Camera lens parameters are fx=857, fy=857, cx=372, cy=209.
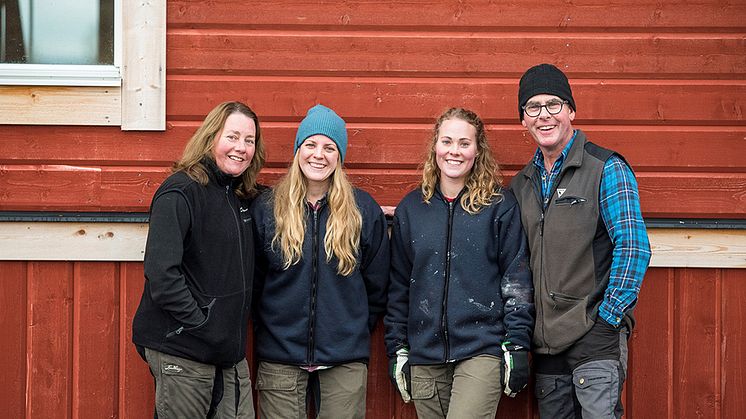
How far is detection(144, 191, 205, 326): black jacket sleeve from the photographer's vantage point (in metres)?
3.65

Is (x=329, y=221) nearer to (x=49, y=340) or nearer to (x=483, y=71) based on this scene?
(x=483, y=71)

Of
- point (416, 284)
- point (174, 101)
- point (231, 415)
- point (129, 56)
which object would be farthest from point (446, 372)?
point (129, 56)

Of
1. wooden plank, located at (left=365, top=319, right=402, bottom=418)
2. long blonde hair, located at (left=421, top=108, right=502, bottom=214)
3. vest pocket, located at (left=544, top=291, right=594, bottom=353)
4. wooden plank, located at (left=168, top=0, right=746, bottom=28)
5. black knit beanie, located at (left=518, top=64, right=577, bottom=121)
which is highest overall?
wooden plank, located at (left=168, top=0, right=746, bottom=28)

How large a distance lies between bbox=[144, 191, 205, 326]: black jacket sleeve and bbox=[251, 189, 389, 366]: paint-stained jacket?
1.47 ft

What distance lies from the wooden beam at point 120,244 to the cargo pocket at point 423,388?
4.50 ft

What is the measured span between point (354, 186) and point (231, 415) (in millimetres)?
1331

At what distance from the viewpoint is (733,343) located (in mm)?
4520

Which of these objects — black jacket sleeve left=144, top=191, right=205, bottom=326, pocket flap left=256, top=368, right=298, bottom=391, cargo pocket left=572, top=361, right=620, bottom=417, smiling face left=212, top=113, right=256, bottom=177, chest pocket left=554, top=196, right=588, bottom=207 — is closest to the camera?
black jacket sleeve left=144, top=191, right=205, bottom=326

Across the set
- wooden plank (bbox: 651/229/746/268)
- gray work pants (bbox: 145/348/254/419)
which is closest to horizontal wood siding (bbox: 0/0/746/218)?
wooden plank (bbox: 651/229/746/268)

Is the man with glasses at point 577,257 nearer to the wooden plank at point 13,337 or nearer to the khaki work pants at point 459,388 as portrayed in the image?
the khaki work pants at point 459,388

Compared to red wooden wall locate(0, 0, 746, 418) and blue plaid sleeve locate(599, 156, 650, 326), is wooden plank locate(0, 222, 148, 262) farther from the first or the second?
blue plaid sleeve locate(599, 156, 650, 326)

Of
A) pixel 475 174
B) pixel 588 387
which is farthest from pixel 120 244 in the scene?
pixel 588 387

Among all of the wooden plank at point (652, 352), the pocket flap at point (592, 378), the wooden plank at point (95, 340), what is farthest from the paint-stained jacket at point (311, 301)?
the wooden plank at point (652, 352)

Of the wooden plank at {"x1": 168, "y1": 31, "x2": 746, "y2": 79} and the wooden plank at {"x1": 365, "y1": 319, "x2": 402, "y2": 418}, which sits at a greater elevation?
the wooden plank at {"x1": 168, "y1": 31, "x2": 746, "y2": 79}
